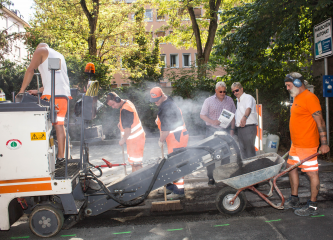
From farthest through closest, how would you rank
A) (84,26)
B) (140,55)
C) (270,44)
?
(140,55)
(84,26)
(270,44)

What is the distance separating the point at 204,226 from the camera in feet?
11.9

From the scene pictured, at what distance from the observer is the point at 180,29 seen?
20.8 m

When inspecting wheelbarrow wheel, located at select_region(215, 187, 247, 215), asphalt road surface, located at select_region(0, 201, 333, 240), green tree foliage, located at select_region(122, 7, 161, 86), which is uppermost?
green tree foliage, located at select_region(122, 7, 161, 86)

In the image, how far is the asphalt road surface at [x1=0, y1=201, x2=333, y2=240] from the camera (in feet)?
11.0

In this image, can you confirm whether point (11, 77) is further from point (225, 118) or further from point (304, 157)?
point (304, 157)

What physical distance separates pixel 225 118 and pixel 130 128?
1.92 m

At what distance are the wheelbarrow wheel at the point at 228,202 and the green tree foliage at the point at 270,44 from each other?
4.34 m

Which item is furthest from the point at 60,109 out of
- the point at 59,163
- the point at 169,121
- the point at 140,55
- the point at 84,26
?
the point at 140,55

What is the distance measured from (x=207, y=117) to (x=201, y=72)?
6.74 metres

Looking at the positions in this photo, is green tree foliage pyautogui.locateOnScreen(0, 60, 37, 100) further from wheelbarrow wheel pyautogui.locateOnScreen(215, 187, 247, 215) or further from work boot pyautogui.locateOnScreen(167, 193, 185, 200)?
wheelbarrow wheel pyautogui.locateOnScreen(215, 187, 247, 215)

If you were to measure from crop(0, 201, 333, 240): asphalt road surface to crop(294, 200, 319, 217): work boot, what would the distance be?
66 millimetres

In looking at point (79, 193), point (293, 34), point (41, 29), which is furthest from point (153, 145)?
point (41, 29)

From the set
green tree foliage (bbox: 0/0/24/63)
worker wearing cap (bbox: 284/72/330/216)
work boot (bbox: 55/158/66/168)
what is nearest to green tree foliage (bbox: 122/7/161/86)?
green tree foliage (bbox: 0/0/24/63)

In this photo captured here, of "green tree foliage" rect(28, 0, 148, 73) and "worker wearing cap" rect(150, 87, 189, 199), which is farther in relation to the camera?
"green tree foliage" rect(28, 0, 148, 73)
